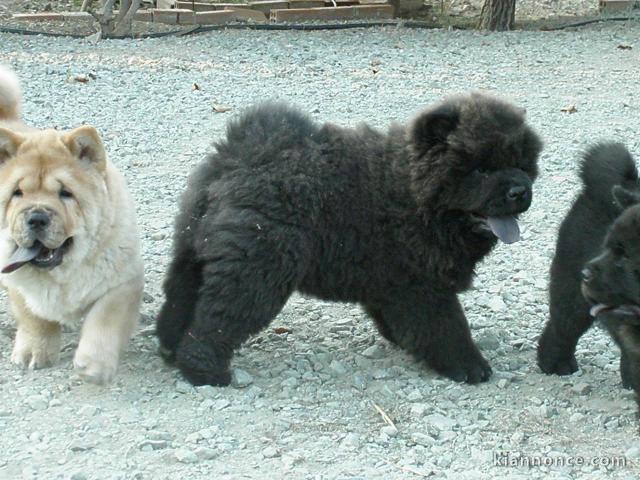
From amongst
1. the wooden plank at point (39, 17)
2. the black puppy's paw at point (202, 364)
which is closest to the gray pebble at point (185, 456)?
the black puppy's paw at point (202, 364)

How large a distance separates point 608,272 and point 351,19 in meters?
12.7

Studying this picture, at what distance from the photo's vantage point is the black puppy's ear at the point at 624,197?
175 inches

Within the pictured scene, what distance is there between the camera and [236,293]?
450cm

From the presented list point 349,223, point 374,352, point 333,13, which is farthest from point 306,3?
point 349,223

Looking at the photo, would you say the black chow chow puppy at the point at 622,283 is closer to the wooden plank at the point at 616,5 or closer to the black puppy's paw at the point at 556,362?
the black puppy's paw at the point at 556,362

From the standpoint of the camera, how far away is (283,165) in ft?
15.3

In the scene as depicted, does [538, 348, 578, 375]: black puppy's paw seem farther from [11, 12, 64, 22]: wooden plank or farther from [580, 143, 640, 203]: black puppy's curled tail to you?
[11, 12, 64, 22]: wooden plank

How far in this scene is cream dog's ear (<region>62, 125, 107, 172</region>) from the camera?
4.73 m

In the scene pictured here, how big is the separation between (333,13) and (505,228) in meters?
12.2

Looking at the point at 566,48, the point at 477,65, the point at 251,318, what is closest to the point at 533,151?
the point at 251,318

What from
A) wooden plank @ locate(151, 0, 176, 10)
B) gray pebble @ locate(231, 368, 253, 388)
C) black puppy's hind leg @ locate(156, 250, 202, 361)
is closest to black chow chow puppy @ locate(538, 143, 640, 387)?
gray pebble @ locate(231, 368, 253, 388)

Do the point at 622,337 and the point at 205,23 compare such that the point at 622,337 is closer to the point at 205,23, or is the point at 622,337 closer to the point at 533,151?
the point at 533,151

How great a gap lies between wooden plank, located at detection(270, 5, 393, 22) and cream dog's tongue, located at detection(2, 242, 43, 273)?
39.1 ft

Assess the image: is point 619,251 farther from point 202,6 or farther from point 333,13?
point 202,6
